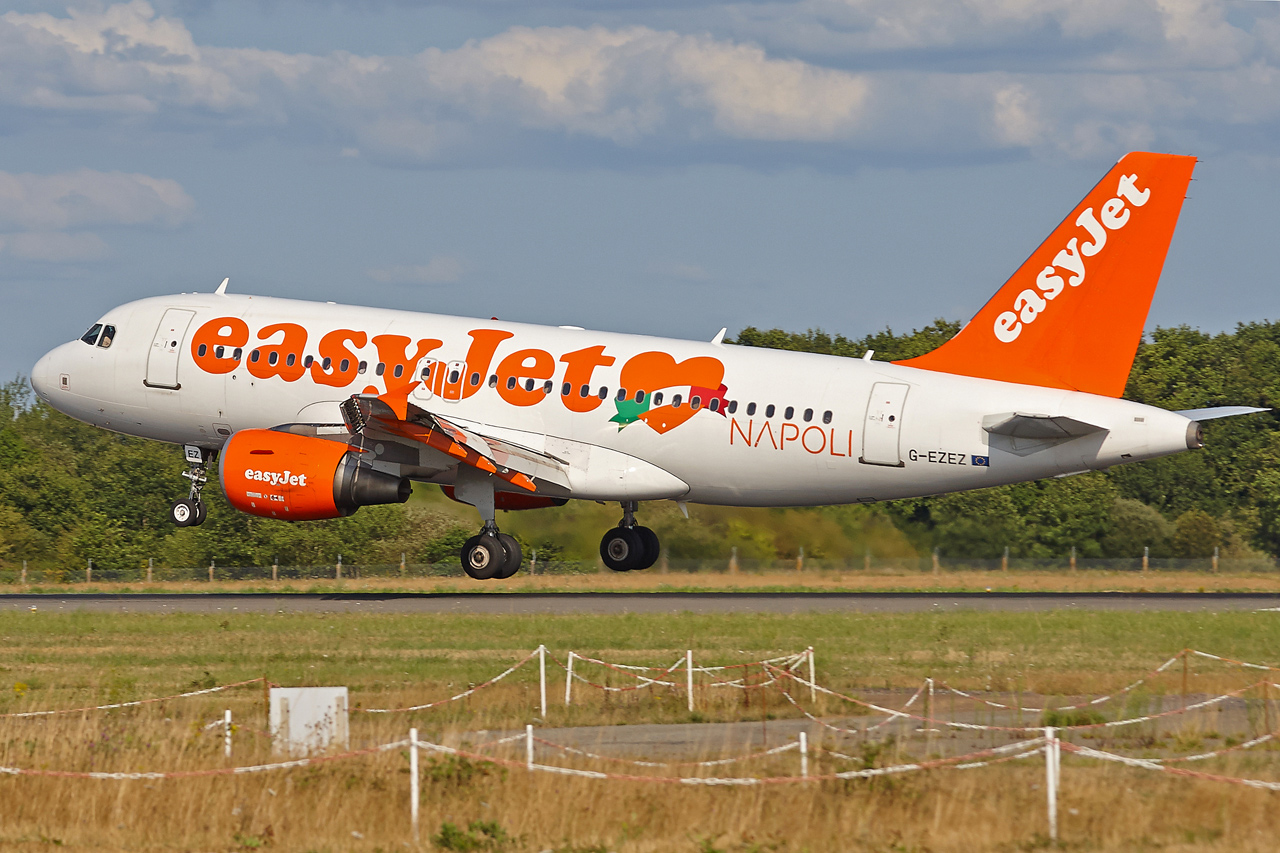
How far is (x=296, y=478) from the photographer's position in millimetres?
36844

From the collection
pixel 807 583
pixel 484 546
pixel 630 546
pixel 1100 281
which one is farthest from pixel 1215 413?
pixel 484 546

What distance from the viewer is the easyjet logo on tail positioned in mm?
34562

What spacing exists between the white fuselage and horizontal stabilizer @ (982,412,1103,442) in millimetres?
139

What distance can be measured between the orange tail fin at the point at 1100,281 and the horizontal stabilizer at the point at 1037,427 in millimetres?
1242

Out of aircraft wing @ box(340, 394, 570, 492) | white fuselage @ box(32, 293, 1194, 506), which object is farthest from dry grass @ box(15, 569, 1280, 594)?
white fuselage @ box(32, 293, 1194, 506)

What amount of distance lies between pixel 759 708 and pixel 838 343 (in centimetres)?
7128

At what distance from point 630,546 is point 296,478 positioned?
31.7 ft

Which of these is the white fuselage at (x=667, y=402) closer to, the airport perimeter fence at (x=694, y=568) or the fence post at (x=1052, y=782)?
the airport perimeter fence at (x=694, y=568)

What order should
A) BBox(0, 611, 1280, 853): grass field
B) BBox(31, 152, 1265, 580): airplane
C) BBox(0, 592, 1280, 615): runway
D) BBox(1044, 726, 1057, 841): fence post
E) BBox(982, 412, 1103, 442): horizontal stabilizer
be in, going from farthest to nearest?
BBox(0, 592, 1280, 615): runway → BBox(31, 152, 1265, 580): airplane → BBox(982, 412, 1103, 442): horizontal stabilizer → BBox(0, 611, 1280, 853): grass field → BBox(1044, 726, 1057, 841): fence post

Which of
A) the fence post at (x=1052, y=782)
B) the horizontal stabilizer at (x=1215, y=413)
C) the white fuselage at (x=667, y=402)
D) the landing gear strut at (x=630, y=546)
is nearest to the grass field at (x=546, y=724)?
the fence post at (x=1052, y=782)

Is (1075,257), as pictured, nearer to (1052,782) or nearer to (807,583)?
(807,583)

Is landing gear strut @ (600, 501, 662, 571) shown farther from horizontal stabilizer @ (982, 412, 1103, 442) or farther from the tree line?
horizontal stabilizer @ (982, 412, 1103, 442)

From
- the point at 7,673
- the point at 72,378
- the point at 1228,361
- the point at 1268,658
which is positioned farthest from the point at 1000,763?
the point at 1228,361

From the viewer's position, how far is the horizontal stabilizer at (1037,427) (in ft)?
110
